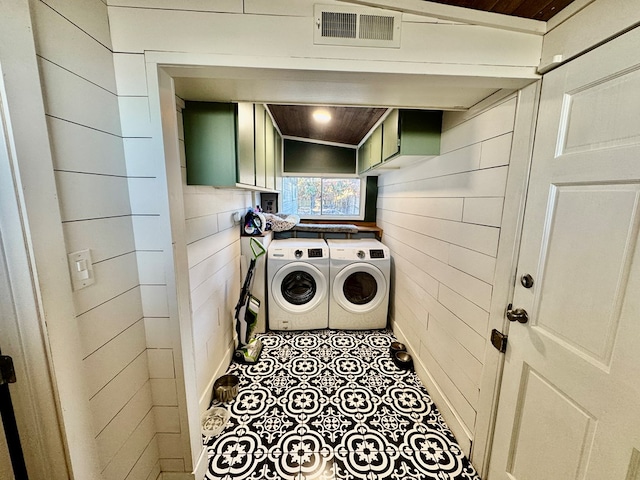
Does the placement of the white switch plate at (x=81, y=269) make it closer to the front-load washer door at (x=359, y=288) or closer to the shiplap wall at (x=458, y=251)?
the shiplap wall at (x=458, y=251)

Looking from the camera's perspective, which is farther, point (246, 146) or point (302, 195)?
point (302, 195)

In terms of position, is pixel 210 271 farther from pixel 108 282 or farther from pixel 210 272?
pixel 108 282

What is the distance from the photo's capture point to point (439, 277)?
5.50 feet

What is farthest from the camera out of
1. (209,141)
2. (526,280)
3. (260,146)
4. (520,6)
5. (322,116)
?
(322,116)

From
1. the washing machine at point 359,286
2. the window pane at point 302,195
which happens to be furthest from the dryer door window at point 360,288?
the window pane at point 302,195

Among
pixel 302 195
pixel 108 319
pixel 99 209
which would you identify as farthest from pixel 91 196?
pixel 302 195

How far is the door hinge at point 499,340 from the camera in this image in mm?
1107

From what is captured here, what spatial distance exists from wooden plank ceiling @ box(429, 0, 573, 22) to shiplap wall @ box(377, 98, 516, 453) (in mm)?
290

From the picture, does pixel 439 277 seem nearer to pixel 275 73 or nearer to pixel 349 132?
pixel 275 73

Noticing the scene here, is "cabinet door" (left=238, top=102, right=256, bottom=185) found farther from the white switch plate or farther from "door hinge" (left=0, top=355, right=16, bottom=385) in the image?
"door hinge" (left=0, top=355, right=16, bottom=385)

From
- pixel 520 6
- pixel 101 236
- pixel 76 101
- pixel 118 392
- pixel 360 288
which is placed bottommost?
pixel 360 288

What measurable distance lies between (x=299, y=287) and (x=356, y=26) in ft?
7.09

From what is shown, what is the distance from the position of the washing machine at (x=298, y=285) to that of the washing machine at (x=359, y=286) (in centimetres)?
9

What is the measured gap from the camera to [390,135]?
1.87m
